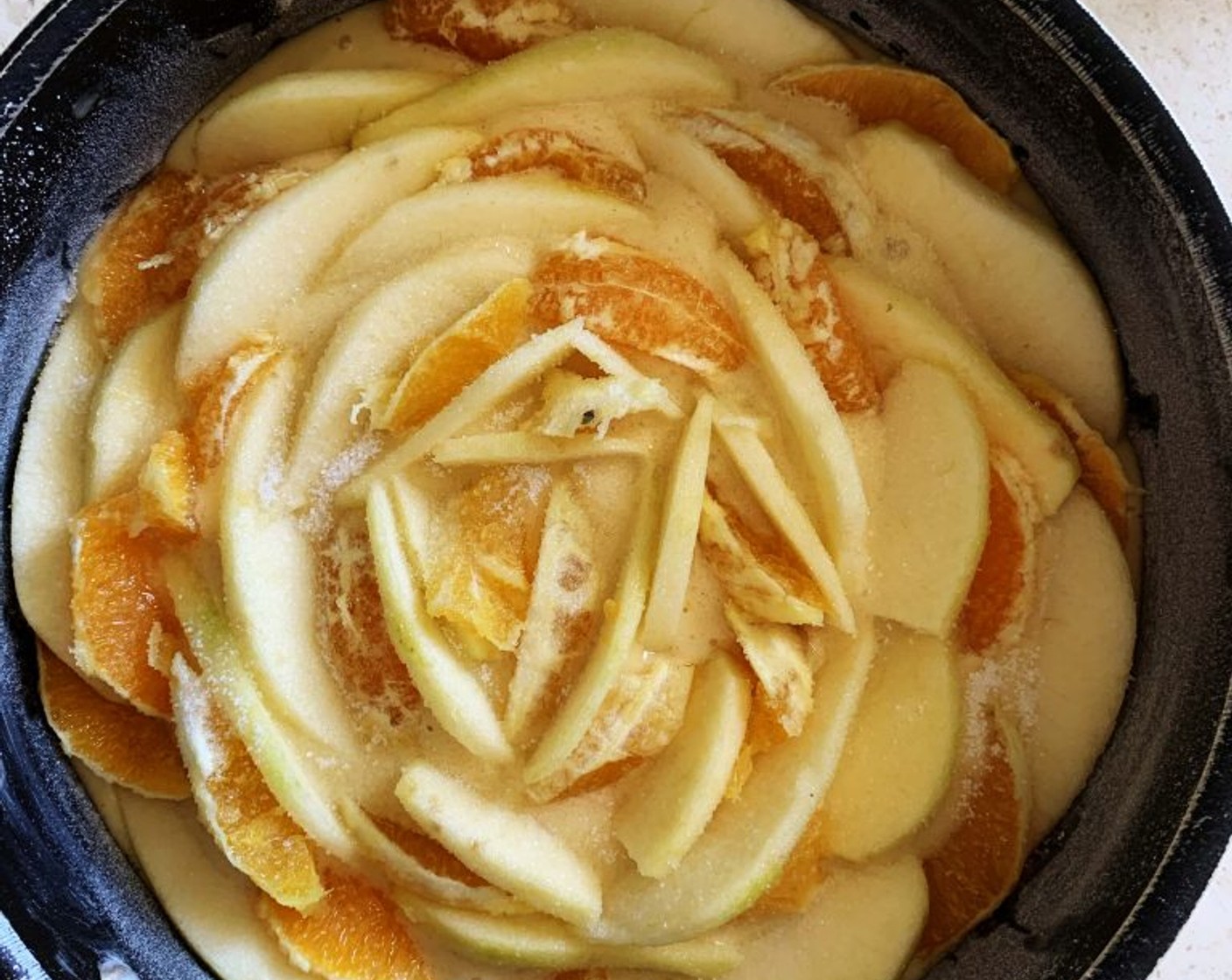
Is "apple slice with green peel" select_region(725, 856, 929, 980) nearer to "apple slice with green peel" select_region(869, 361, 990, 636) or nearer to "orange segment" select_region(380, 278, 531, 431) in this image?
"apple slice with green peel" select_region(869, 361, 990, 636)

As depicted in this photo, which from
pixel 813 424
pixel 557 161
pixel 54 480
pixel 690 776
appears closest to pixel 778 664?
pixel 690 776

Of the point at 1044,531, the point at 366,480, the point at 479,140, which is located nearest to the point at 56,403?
the point at 366,480

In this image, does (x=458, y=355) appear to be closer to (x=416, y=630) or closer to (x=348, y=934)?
(x=416, y=630)

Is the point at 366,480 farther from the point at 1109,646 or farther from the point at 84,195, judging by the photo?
the point at 1109,646

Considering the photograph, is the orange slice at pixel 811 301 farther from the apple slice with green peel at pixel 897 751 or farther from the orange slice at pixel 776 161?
the apple slice with green peel at pixel 897 751

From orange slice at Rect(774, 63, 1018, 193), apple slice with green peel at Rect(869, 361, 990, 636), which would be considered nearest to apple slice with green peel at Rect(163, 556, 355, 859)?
apple slice with green peel at Rect(869, 361, 990, 636)

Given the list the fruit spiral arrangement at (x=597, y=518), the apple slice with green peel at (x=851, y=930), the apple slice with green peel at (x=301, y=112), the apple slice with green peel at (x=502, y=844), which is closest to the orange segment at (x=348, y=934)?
the fruit spiral arrangement at (x=597, y=518)
